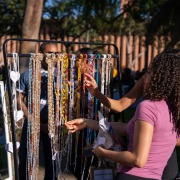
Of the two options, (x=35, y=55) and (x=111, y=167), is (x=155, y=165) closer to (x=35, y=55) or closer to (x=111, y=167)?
(x=111, y=167)

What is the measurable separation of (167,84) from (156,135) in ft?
0.96

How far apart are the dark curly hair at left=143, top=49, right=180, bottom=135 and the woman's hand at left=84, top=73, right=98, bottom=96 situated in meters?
0.72

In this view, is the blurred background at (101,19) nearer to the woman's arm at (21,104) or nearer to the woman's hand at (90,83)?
the woman's arm at (21,104)

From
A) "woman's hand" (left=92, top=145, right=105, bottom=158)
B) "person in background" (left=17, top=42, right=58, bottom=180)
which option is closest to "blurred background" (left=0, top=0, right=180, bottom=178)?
"person in background" (left=17, top=42, right=58, bottom=180)

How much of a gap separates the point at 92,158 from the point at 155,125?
1.28 meters

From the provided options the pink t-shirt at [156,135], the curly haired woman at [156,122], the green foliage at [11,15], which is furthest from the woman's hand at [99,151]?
the green foliage at [11,15]

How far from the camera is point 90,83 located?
10.3ft

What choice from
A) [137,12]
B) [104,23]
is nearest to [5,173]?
[137,12]

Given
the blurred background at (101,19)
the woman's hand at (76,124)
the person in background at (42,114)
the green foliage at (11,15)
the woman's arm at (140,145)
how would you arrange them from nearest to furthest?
the woman's arm at (140,145) → the woman's hand at (76,124) → the person in background at (42,114) → the blurred background at (101,19) → the green foliage at (11,15)

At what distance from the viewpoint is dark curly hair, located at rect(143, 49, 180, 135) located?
2400 mm

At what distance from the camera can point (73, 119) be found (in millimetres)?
3312

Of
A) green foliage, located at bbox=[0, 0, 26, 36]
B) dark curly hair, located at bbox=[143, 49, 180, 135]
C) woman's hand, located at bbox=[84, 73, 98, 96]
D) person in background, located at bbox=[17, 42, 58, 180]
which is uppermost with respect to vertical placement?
green foliage, located at bbox=[0, 0, 26, 36]

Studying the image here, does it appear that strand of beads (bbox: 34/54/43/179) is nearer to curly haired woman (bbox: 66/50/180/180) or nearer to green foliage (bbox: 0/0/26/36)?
curly haired woman (bbox: 66/50/180/180)

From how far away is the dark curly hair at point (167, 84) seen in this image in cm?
240
